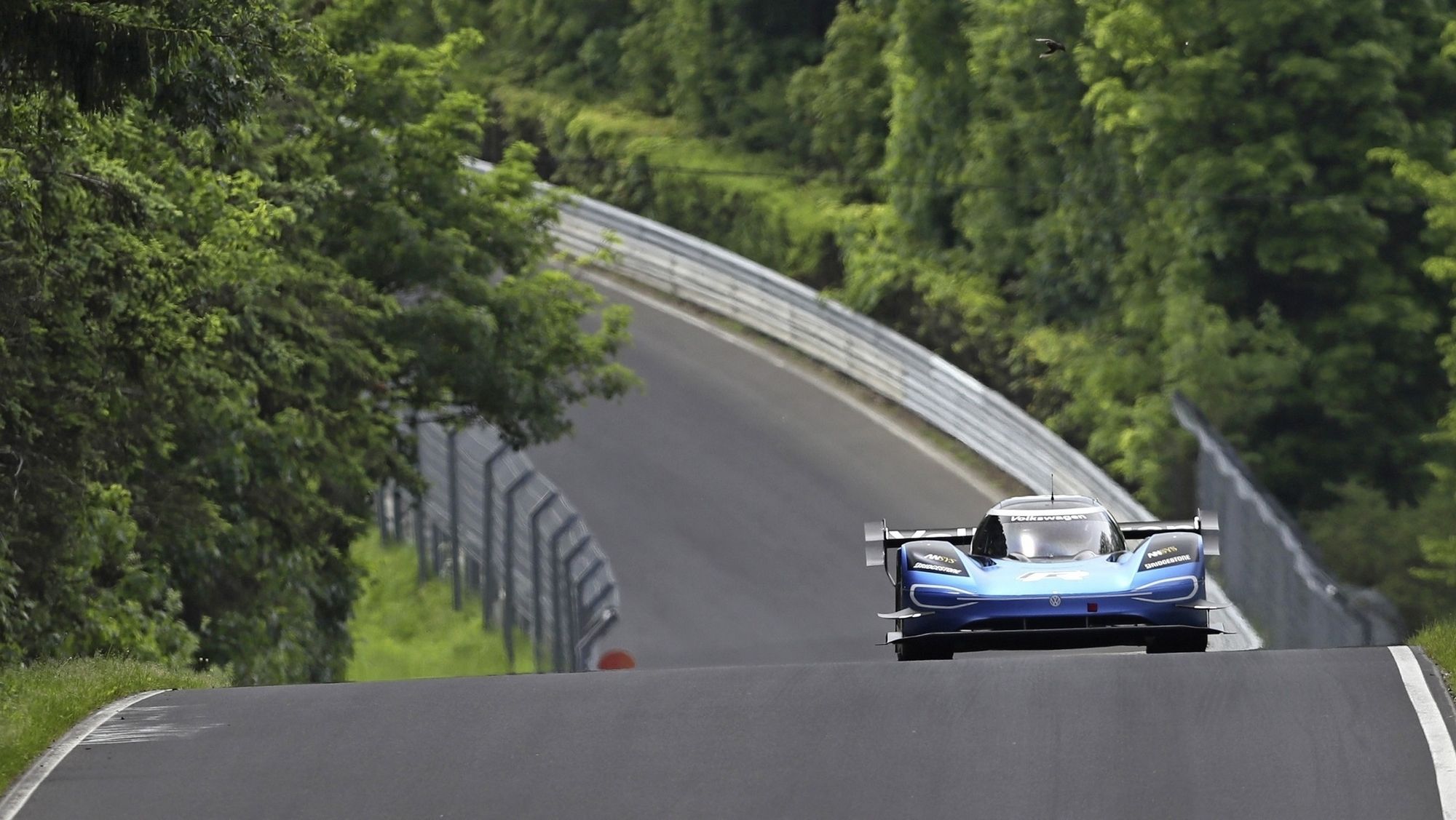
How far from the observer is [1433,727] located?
11.7 metres

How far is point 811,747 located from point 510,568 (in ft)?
57.2

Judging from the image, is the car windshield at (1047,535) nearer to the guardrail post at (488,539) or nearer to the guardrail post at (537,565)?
the guardrail post at (537,565)

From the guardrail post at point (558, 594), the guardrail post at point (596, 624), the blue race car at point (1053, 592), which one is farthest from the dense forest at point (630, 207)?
the blue race car at point (1053, 592)

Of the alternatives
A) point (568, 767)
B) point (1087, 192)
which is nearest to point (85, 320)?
point (568, 767)

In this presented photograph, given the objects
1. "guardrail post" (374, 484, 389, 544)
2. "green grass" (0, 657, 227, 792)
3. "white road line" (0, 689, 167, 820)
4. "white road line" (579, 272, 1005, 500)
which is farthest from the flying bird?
"white road line" (0, 689, 167, 820)

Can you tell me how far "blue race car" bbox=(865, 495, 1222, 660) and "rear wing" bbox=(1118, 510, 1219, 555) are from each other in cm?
15

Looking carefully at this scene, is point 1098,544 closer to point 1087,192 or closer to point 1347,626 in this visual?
point 1347,626

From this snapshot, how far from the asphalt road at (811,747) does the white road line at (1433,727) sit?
62 mm

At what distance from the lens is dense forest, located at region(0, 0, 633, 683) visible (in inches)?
594

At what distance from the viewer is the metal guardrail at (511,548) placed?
87.7 ft

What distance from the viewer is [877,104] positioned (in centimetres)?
4788

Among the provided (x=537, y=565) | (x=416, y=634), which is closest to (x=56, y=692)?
(x=537, y=565)

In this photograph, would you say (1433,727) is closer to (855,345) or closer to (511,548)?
(511,548)

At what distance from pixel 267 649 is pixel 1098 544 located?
908 centimetres
